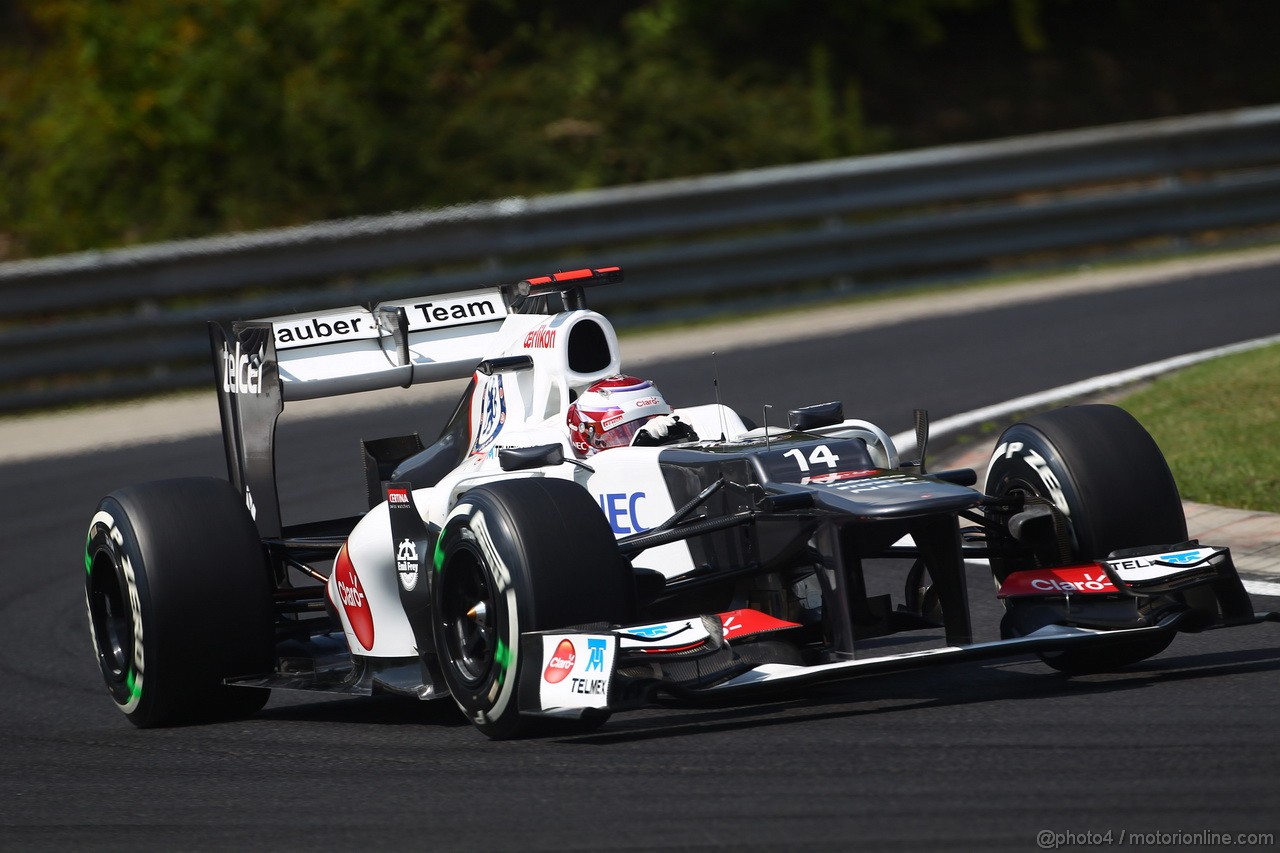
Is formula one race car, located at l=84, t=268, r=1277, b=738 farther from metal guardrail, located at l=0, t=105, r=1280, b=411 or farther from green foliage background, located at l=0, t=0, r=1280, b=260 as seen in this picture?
green foliage background, located at l=0, t=0, r=1280, b=260

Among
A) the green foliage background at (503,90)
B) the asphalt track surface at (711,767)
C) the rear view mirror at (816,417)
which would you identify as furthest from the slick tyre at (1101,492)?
the green foliage background at (503,90)

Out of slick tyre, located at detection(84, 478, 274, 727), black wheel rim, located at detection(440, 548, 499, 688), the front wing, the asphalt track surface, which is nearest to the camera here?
the asphalt track surface

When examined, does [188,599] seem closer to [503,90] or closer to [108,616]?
[108,616]

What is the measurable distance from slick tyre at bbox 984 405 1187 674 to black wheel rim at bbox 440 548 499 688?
185cm

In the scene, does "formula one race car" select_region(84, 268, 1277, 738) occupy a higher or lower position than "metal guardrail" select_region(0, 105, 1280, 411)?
lower

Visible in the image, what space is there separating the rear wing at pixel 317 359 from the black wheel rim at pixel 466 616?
1.87 metres

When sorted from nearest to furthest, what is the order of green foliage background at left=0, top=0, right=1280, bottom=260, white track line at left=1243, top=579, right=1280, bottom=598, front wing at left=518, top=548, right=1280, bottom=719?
front wing at left=518, top=548, right=1280, bottom=719 < white track line at left=1243, top=579, right=1280, bottom=598 < green foliage background at left=0, top=0, right=1280, bottom=260

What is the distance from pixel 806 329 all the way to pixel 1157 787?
37.8 feet

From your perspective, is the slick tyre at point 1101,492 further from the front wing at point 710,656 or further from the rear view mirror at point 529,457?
the rear view mirror at point 529,457

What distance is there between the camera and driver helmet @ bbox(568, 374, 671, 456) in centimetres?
700

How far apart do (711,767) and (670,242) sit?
41.2ft

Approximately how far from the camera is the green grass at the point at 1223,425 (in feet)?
30.3

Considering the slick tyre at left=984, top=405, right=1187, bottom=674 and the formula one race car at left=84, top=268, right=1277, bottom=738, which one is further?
the slick tyre at left=984, top=405, right=1187, bottom=674

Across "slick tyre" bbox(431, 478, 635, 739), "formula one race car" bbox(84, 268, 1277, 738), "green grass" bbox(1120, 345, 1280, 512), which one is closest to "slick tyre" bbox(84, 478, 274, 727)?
"formula one race car" bbox(84, 268, 1277, 738)
